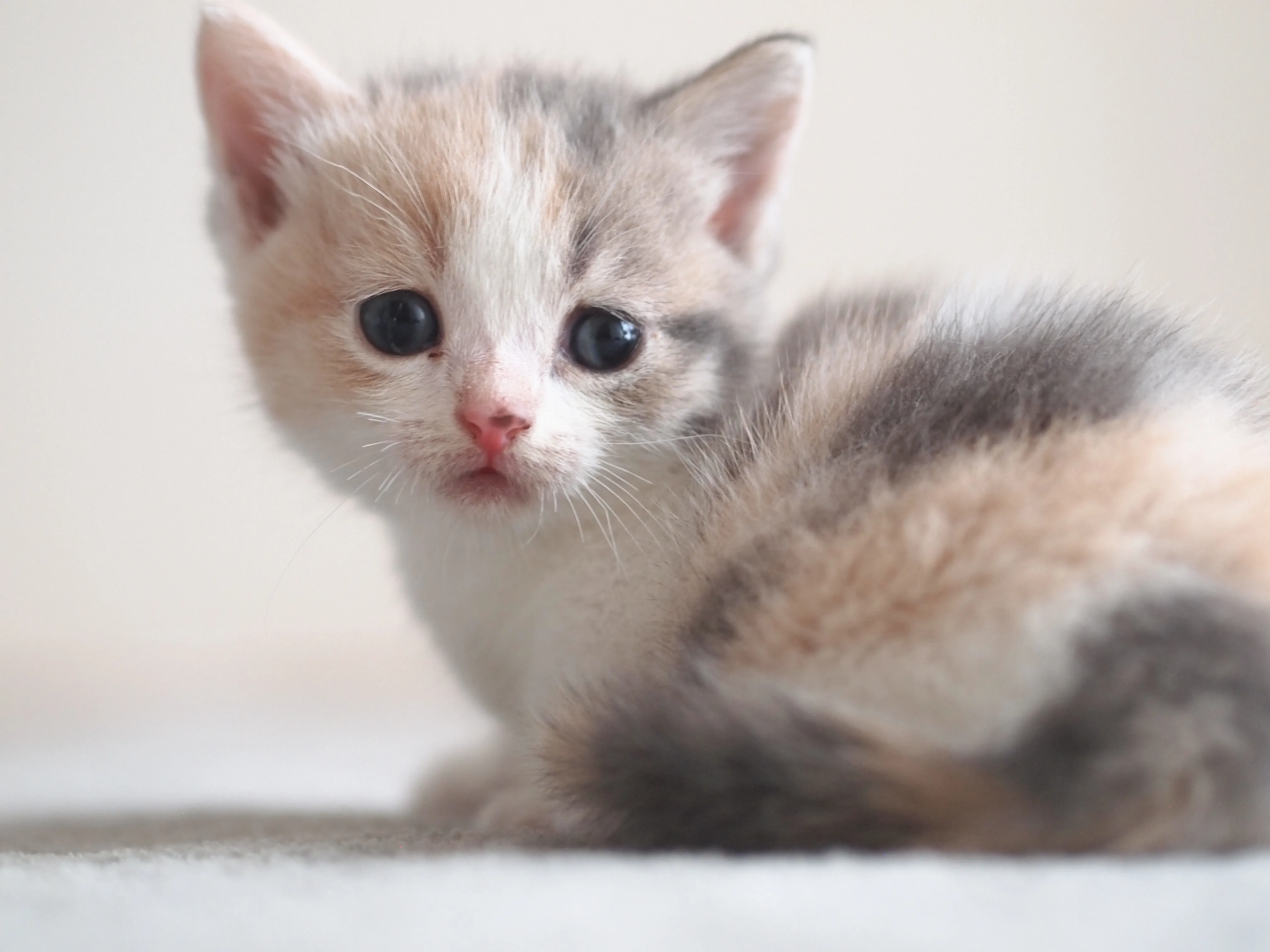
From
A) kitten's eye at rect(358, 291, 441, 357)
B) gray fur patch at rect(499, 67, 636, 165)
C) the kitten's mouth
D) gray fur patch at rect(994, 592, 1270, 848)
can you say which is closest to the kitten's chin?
the kitten's mouth

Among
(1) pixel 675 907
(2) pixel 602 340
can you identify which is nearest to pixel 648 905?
(1) pixel 675 907

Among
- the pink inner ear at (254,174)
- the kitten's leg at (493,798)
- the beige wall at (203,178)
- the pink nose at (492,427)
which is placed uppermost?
the beige wall at (203,178)

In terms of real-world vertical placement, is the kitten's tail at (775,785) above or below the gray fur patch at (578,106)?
below

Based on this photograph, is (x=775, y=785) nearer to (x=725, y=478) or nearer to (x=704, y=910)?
(x=704, y=910)

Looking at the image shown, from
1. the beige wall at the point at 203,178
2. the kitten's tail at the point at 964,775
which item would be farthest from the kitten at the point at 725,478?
the beige wall at the point at 203,178

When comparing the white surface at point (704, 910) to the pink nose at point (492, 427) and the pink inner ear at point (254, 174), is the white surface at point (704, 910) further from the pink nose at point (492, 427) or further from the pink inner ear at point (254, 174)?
the pink inner ear at point (254, 174)

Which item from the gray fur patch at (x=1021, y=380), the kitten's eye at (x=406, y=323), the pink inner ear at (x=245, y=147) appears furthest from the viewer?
the pink inner ear at (x=245, y=147)
